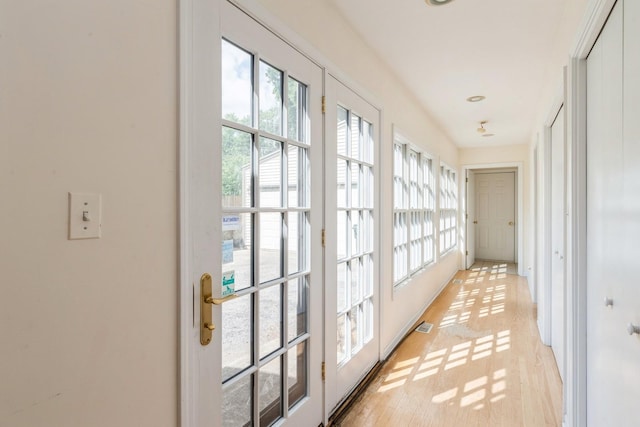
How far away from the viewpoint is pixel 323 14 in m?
1.88

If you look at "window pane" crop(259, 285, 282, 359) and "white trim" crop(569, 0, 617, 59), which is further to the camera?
"window pane" crop(259, 285, 282, 359)

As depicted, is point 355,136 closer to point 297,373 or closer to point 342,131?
point 342,131

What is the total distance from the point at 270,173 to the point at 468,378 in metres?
2.12

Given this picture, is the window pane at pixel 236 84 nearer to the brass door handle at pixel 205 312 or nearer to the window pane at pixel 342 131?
the brass door handle at pixel 205 312

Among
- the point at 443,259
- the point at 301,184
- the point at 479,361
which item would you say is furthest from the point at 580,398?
the point at 443,259

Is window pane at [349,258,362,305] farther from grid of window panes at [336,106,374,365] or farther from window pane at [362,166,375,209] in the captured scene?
window pane at [362,166,375,209]

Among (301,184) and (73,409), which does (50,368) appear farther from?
(301,184)

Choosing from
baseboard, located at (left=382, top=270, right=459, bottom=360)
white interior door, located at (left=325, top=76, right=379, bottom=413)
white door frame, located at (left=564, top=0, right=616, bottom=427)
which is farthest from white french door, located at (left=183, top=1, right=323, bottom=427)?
white door frame, located at (left=564, top=0, right=616, bottom=427)

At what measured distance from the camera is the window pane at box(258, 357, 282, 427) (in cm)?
151

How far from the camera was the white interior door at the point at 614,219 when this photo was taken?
1.06m

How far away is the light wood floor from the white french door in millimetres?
670

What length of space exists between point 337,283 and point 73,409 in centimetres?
144

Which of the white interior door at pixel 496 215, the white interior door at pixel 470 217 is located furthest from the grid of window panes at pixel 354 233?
the white interior door at pixel 496 215

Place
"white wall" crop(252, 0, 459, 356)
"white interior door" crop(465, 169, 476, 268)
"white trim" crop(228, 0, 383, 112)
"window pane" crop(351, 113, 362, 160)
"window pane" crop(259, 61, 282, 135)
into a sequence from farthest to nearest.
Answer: "white interior door" crop(465, 169, 476, 268)
"window pane" crop(351, 113, 362, 160)
"white wall" crop(252, 0, 459, 356)
"window pane" crop(259, 61, 282, 135)
"white trim" crop(228, 0, 383, 112)
